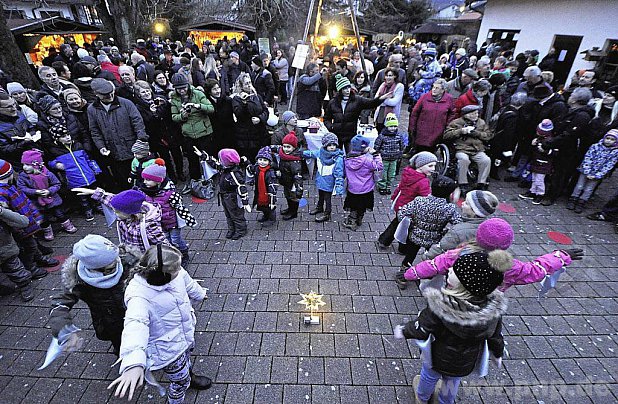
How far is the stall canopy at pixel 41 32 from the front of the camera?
13234mm

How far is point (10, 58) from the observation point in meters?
7.22

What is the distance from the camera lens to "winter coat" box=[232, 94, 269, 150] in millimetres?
6367

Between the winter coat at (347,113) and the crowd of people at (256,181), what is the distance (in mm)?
35

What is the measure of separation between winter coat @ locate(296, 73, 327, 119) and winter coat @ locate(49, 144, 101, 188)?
5.09 meters

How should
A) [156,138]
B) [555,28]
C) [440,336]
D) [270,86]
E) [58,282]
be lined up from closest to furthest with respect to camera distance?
[440,336] → [58,282] → [156,138] → [270,86] → [555,28]

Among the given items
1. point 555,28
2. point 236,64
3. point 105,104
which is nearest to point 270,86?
point 236,64

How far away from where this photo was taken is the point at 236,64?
10.1 m

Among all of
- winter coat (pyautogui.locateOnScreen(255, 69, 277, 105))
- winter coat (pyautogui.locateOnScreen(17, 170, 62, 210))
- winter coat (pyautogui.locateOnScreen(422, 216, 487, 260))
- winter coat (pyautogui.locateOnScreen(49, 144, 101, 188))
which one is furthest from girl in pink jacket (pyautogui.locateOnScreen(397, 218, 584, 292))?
winter coat (pyautogui.locateOnScreen(255, 69, 277, 105))

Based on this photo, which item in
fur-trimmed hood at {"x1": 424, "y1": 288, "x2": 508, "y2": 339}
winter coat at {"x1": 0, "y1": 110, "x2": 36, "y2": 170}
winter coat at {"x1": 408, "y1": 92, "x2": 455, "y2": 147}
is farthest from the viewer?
winter coat at {"x1": 408, "y1": 92, "x2": 455, "y2": 147}

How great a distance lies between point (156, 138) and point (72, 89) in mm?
1570

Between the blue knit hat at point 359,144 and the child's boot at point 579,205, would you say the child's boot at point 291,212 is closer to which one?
the blue knit hat at point 359,144

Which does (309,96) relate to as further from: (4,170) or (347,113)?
(4,170)

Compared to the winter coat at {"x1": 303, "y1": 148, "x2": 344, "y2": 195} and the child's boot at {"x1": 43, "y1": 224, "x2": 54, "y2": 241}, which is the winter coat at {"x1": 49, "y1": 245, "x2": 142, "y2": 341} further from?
Result: the child's boot at {"x1": 43, "y1": 224, "x2": 54, "y2": 241}

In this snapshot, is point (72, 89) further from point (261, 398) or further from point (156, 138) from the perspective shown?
point (261, 398)
